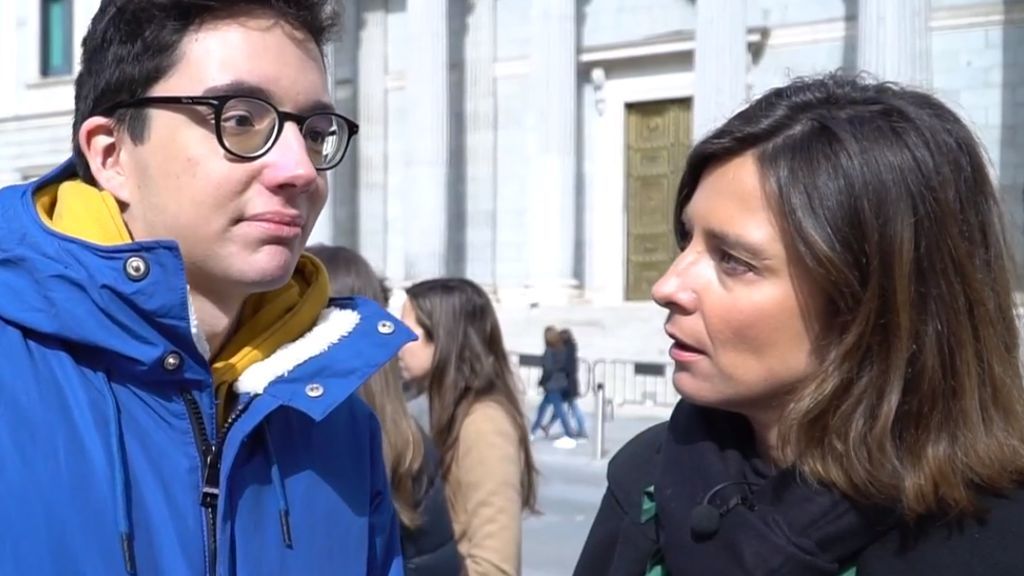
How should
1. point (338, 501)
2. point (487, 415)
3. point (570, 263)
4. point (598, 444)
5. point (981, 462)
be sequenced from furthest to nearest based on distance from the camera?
1. point (570, 263)
2. point (598, 444)
3. point (487, 415)
4. point (338, 501)
5. point (981, 462)

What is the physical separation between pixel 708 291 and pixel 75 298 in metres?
0.98

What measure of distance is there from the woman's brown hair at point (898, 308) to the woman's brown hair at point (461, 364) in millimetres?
2116

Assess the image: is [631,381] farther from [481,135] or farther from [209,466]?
[209,466]

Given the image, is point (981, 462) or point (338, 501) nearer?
point (981, 462)

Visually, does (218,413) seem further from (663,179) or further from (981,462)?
(663,179)

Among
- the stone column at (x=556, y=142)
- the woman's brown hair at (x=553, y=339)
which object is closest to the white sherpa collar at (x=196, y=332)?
the woman's brown hair at (x=553, y=339)

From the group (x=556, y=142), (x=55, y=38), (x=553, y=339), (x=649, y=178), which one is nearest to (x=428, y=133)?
(x=556, y=142)

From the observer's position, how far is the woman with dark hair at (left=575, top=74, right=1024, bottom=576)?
1826 mm

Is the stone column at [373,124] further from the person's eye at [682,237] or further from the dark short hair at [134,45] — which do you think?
the dark short hair at [134,45]

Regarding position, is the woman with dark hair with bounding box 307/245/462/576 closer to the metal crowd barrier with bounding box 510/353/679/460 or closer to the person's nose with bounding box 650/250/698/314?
the person's nose with bounding box 650/250/698/314

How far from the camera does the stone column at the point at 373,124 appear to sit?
24.6 m

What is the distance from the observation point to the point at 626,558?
6.81 feet

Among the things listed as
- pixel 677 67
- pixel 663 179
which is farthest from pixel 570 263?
pixel 677 67

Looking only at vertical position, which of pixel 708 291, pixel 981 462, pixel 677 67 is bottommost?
pixel 981 462
